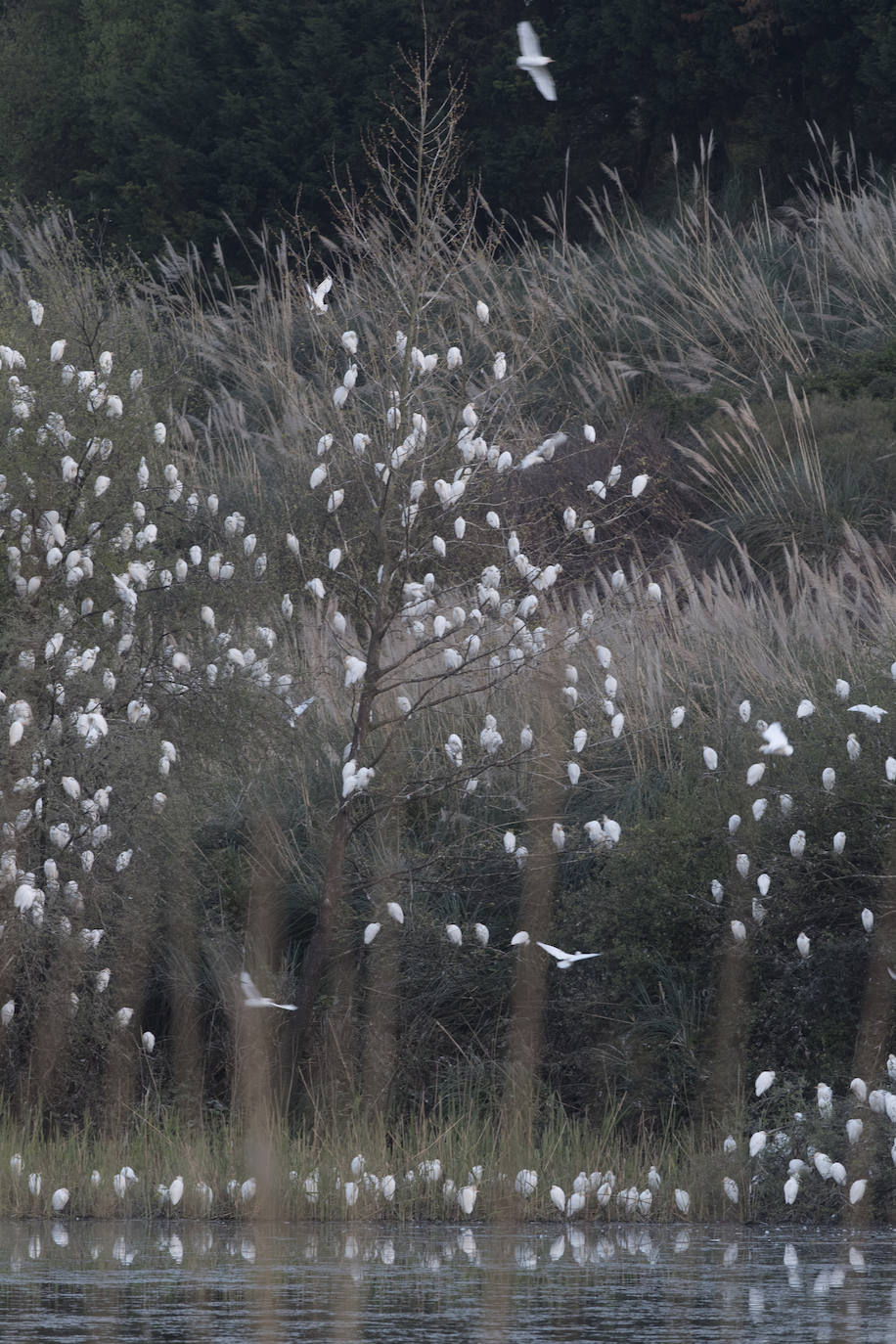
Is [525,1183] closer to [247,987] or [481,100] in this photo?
[247,987]

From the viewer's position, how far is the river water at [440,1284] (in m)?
4.52

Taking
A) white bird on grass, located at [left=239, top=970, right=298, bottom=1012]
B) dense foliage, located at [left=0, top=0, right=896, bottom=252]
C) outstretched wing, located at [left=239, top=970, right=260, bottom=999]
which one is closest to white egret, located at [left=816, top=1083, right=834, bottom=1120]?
white bird on grass, located at [left=239, top=970, right=298, bottom=1012]

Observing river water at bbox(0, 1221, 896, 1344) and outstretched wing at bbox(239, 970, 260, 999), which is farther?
outstretched wing at bbox(239, 970, 260, 999)

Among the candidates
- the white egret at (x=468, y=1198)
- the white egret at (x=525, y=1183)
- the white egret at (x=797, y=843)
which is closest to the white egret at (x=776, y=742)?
the white egret at (x=797, y=843)

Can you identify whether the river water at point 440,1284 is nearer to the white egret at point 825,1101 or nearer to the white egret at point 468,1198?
the white egret at point 468,1198

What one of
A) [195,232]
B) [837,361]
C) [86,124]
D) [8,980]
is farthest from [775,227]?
[8,980]

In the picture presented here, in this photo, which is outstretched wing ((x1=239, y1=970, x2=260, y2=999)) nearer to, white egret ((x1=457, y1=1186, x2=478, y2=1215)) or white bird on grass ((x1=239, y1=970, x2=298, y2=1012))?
white bird on grass ((x1=239, y1=970, x2=298, y2=1012))

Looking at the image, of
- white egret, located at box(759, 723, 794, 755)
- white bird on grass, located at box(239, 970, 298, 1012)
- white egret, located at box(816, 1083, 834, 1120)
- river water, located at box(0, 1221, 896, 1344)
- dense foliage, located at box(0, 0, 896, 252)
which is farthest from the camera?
dense foliage, located at box(0, 0, 896, 252)

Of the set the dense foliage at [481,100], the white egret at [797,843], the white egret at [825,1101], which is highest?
the dense foliage at [481,100]

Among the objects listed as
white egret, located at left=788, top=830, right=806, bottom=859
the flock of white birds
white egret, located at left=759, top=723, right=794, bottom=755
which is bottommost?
the flock of white birds

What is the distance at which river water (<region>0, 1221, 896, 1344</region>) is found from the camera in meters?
4.52

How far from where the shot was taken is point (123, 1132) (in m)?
7.62

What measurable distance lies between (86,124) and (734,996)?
24.6 m

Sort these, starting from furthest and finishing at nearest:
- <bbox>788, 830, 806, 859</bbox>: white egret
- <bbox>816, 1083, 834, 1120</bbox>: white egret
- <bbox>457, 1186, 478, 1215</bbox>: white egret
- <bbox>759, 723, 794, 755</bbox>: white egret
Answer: <bbox>788, 830, 806, 859</bbox>: white egret → <bbox>759, 723, 794, 755</bbox>: white egret → <bbox>816, 1083, 834, 1120</bbox>: white egret → <bbox>457, 1186, 478, 1215</bbox>: white egret
